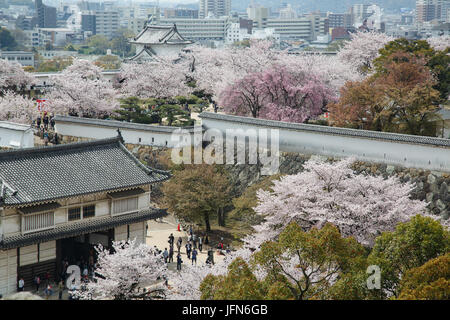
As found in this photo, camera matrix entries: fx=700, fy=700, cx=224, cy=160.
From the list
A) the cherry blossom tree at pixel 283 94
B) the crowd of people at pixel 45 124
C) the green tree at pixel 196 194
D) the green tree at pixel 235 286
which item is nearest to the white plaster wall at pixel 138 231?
the green tree at pixel 196 194

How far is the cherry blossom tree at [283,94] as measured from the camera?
39.6 m

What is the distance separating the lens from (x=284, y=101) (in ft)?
133

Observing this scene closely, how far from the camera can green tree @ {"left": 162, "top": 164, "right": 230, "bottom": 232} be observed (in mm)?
32250

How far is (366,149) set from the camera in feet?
108

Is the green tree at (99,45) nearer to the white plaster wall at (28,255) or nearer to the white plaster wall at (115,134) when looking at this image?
the white plaster wall at (115,134)

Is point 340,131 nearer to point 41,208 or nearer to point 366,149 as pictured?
point 366,149

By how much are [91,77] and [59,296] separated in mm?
35484

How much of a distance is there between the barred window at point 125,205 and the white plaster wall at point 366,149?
11.6m

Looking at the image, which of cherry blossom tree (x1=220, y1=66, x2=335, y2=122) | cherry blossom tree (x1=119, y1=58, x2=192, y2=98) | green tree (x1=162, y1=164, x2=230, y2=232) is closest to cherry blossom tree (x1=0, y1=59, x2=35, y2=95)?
cherry blossom tree (x1=119, y1=58, x2=192, y2=98)

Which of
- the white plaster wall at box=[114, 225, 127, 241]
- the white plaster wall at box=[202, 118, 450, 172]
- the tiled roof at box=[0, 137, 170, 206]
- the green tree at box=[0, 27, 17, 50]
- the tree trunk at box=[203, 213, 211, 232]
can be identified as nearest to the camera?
the tiled roof at box=[0, 137, 170, 206]

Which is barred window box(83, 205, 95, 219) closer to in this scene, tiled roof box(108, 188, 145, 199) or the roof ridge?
tiled roof box(108, 188, 145, 199)

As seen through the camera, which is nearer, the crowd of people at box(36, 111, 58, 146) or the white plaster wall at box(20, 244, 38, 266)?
the white plaster wall at box(20, 244, 38, 266)

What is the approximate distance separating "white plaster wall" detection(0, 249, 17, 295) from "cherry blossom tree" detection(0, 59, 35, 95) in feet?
116
